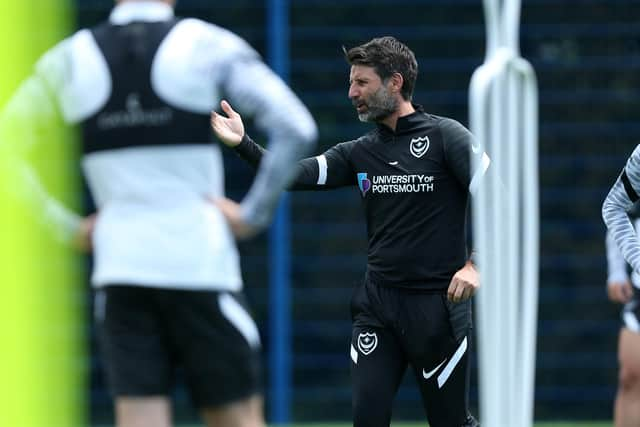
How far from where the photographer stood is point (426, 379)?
571cm

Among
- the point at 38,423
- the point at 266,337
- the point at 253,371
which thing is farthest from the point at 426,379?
the point at 266,337

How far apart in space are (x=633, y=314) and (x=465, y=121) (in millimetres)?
3534

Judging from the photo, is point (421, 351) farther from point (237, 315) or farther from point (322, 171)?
point (237, 315)

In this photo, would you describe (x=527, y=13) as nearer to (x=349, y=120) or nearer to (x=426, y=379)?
(x=349, y=120)

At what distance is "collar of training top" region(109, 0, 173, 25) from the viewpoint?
4047 millimetres

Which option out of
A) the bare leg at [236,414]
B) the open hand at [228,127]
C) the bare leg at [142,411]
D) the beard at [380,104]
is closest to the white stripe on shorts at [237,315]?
the bare leg at [236,414]

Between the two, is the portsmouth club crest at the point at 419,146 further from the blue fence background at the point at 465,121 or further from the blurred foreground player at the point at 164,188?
the blue fence background at the point at 465,121

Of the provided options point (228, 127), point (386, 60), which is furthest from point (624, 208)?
point (228, 127)

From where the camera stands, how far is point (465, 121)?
1034cm

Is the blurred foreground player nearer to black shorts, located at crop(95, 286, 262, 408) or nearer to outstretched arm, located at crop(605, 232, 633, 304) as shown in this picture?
black shorts, located at crop(95, 286, 262, 408)

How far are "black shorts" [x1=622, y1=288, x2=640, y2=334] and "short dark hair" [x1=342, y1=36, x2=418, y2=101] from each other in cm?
175

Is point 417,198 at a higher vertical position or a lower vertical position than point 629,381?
higher

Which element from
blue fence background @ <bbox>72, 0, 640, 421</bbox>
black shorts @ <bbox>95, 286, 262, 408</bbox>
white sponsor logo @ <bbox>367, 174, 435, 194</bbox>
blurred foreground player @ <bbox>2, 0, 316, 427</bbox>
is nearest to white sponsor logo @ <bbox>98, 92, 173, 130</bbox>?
blurred foreground player @ <bbox>2, 0, 316, 427</bbox>

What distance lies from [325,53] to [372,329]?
4.94m
